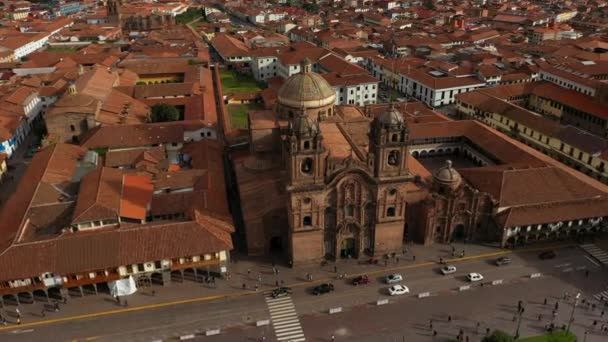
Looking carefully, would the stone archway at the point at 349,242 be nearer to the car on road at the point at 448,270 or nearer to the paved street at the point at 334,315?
the paved street at the point at 334,315

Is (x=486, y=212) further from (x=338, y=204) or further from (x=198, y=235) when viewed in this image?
(x=198, y=235)

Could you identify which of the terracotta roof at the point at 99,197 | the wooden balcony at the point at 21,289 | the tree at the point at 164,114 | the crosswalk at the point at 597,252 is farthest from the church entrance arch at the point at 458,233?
the tree at the point at 164,114

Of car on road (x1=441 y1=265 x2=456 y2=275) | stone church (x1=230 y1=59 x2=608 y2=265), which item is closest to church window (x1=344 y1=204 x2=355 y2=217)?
stone church (x1=230 y1=59 x2=608 y2=265)

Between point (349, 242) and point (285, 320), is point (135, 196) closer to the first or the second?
point (285, 320)

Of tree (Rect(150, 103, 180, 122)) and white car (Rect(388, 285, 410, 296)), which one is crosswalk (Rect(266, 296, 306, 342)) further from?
tree (Rect(150, 103, 180, 122))

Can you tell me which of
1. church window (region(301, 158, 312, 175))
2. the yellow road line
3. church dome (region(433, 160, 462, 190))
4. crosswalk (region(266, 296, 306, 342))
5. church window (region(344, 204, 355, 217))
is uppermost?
church window (region(301, 158, 312, 175))

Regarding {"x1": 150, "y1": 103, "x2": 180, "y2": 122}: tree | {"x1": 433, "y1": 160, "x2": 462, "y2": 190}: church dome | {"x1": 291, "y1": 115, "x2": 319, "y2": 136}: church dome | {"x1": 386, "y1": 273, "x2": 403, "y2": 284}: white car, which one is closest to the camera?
{"x1": 291, "y1": 115, "x2": 319, "y2": 136}: church dome

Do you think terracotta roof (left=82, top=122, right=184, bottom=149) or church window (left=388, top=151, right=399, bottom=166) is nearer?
church window (left=388, top=151, right=399, bottom=166)
